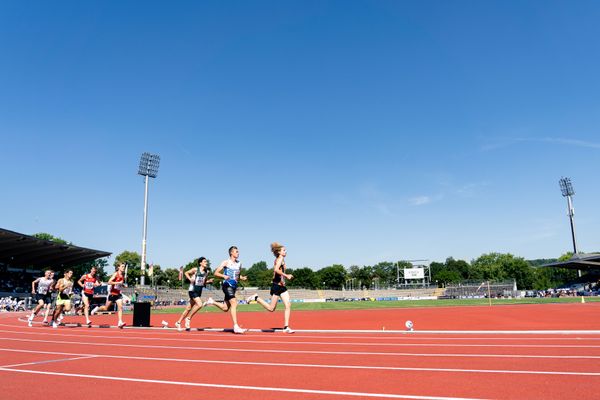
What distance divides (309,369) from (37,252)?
5744 centimetres

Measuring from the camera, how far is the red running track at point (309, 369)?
14.2 feet

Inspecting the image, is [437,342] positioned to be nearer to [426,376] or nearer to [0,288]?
[426,376]

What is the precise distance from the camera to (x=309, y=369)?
5.57 meters

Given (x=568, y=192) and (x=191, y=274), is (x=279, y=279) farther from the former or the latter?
(x=568, y=192)

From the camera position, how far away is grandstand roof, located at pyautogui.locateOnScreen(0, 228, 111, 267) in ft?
145

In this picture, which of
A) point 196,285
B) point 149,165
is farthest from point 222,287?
point 149,165

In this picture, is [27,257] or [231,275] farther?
[27,257]

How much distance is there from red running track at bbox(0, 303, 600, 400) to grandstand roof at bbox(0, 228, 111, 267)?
41.5m

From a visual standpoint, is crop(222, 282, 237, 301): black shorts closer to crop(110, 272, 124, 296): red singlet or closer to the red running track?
the red running track

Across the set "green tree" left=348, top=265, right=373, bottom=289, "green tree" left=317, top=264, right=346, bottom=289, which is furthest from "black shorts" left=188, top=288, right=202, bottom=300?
"green tree" left=348, top=265, right=373, bottom=289

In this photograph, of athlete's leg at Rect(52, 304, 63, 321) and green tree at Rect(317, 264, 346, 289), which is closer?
athlete's leg at Rect(52, 304, 63, 321)

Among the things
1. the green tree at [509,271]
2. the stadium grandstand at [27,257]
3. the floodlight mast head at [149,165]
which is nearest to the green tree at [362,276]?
the green tree at [509,271]

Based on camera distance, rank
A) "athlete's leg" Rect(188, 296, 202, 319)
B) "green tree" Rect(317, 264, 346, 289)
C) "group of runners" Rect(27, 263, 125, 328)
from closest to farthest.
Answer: "athlete's leg" Rect(188, 296, 202, 319)
"group of runners" Rect(27, 263, 125, 328)
"green tree" Rect(317, 264, 346, 289)

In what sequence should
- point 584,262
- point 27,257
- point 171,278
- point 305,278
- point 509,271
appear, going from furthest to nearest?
1. point 305,278
2. point 509,271
3. point 171,278
4. point 584,262
5. point 27,257
